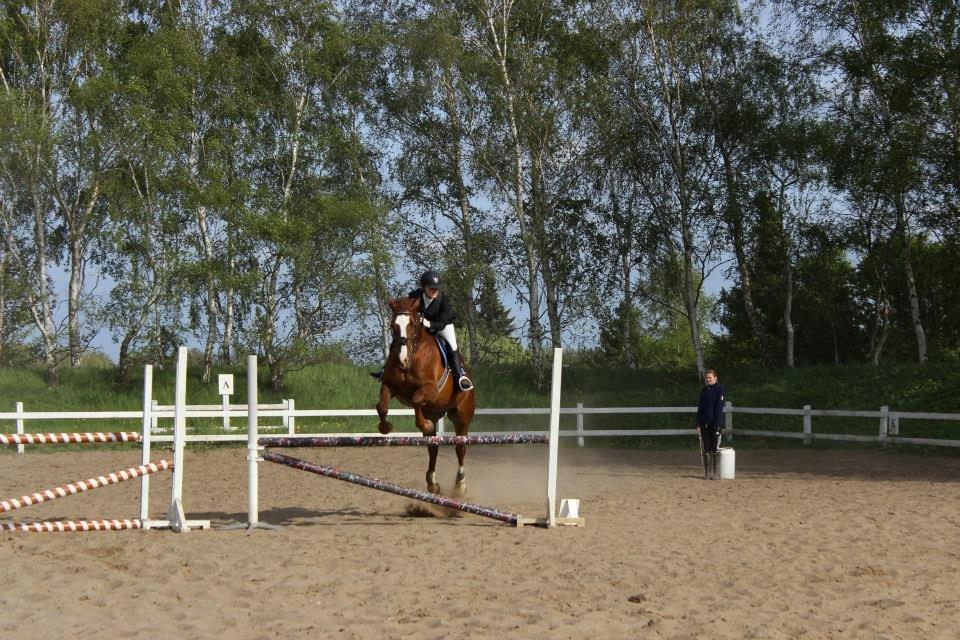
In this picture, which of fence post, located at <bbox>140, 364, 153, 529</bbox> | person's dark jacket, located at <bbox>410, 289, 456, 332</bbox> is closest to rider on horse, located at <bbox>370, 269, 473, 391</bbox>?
person's dark jacket, located at <bbox>410, 289, 456, 332</bbox>

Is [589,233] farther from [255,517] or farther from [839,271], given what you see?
[255,517]

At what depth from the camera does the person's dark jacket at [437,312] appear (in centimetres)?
1063

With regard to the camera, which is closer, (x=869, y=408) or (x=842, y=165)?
(x=869, y=408)

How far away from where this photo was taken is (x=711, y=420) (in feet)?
50.0

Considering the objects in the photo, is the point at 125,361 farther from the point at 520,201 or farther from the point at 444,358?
the point at 444,358

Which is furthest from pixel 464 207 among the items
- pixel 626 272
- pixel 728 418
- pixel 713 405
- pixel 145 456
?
pixel 145 456

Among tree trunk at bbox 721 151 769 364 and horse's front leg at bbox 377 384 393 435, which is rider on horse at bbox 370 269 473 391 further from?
tree trunk at bbox 721 151 769 364

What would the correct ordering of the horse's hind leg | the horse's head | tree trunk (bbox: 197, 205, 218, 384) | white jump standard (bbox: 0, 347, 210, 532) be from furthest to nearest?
1. tree trunk (bbox: 197, 205, 218, 384)
2. the horse's hind leg
3. the horse's head
4. white jump standard (bbox: 0, 347, 210, 532)

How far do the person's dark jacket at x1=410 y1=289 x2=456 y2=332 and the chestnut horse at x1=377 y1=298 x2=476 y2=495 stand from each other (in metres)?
0.13

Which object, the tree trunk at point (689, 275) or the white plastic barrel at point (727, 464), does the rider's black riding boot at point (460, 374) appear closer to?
the white plastic barrel at point (727, 464)

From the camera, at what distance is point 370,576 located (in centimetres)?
714

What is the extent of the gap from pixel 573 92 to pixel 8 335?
23.7m

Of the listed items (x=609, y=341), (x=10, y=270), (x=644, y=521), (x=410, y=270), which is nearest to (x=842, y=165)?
(x=609, y=341)

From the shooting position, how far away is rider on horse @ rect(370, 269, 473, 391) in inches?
419
